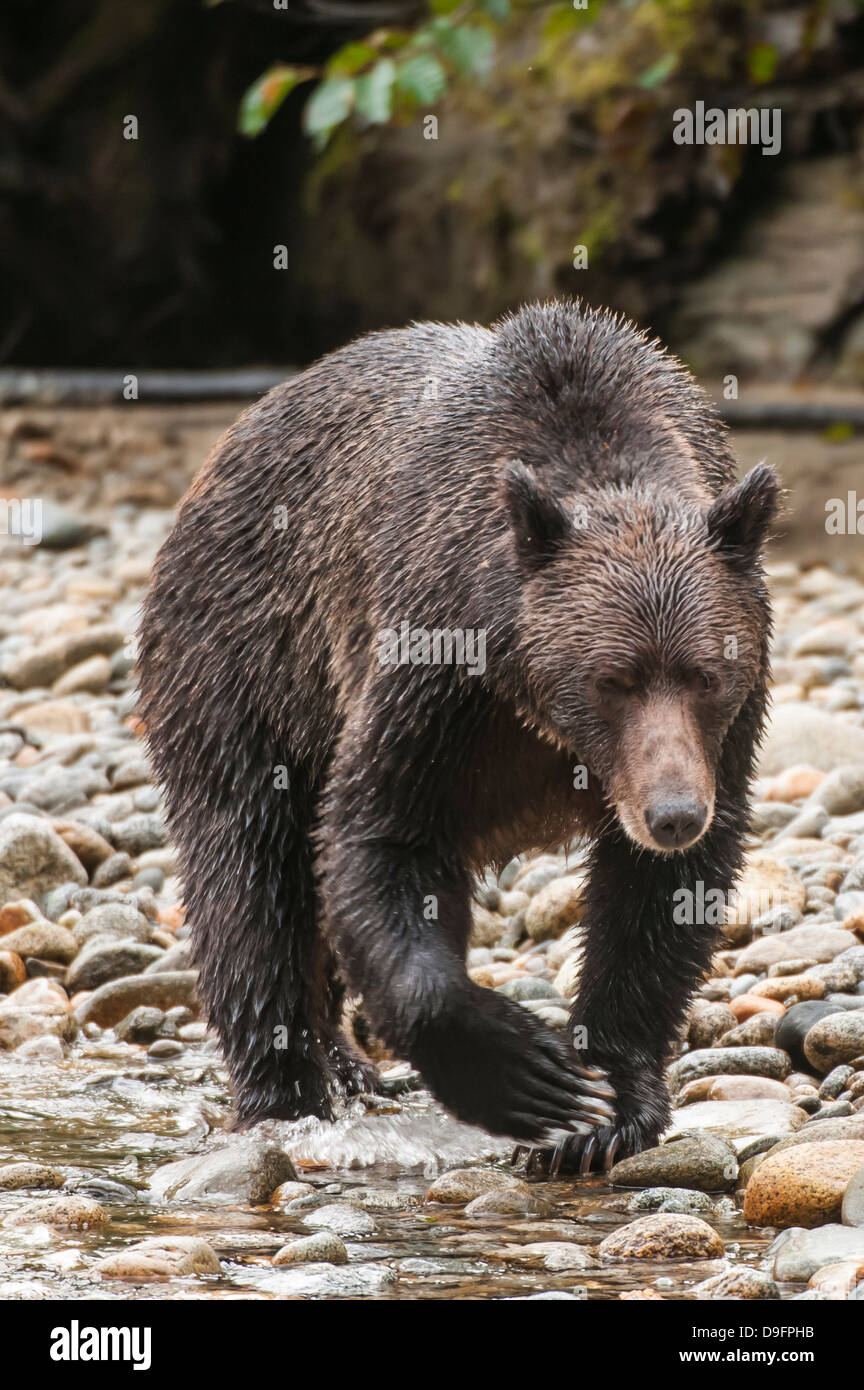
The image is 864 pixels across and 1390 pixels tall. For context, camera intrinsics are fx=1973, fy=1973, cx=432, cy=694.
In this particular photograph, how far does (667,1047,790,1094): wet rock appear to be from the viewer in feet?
19.5

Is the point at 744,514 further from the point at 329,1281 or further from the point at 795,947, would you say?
the point at 795,947

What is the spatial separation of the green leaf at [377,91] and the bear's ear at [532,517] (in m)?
5.17

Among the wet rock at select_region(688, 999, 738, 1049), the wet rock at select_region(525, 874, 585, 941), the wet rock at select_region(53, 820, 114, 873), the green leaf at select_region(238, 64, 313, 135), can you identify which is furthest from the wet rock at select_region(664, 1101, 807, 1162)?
the green leaf at select_region(238, 64, 313, 135)

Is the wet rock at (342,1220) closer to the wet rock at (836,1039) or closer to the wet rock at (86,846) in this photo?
the wet rock at (836,1039)

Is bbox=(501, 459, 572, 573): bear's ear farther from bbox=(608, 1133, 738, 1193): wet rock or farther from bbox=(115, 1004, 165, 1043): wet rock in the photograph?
bbox=(115, 1004, 165, 1043): wet rock

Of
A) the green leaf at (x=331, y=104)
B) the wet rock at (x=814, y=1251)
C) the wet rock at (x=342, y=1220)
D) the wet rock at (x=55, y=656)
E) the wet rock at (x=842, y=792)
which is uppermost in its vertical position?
the green leaf at (x=331, y=104)

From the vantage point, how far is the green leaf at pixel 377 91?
9711 millimetres

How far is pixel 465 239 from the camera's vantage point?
16234mm

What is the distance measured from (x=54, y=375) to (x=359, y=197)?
3473 mm

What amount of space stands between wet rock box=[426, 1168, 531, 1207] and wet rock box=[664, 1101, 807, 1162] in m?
0.60

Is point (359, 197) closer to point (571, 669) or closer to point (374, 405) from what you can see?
point (374, 405)

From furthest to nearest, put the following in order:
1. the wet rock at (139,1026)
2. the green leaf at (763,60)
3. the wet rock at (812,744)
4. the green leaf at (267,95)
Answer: the green leaf at (763,60)
the green leaf at (267,95)
the wet rock at (812,744)
the wet rock at (139,1026)

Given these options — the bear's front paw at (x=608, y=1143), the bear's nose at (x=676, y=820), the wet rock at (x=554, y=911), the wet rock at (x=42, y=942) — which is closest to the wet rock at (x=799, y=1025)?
the bear's front paw at (x=608, y=1143)

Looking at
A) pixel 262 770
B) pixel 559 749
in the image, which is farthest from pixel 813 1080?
pixel 262 770
